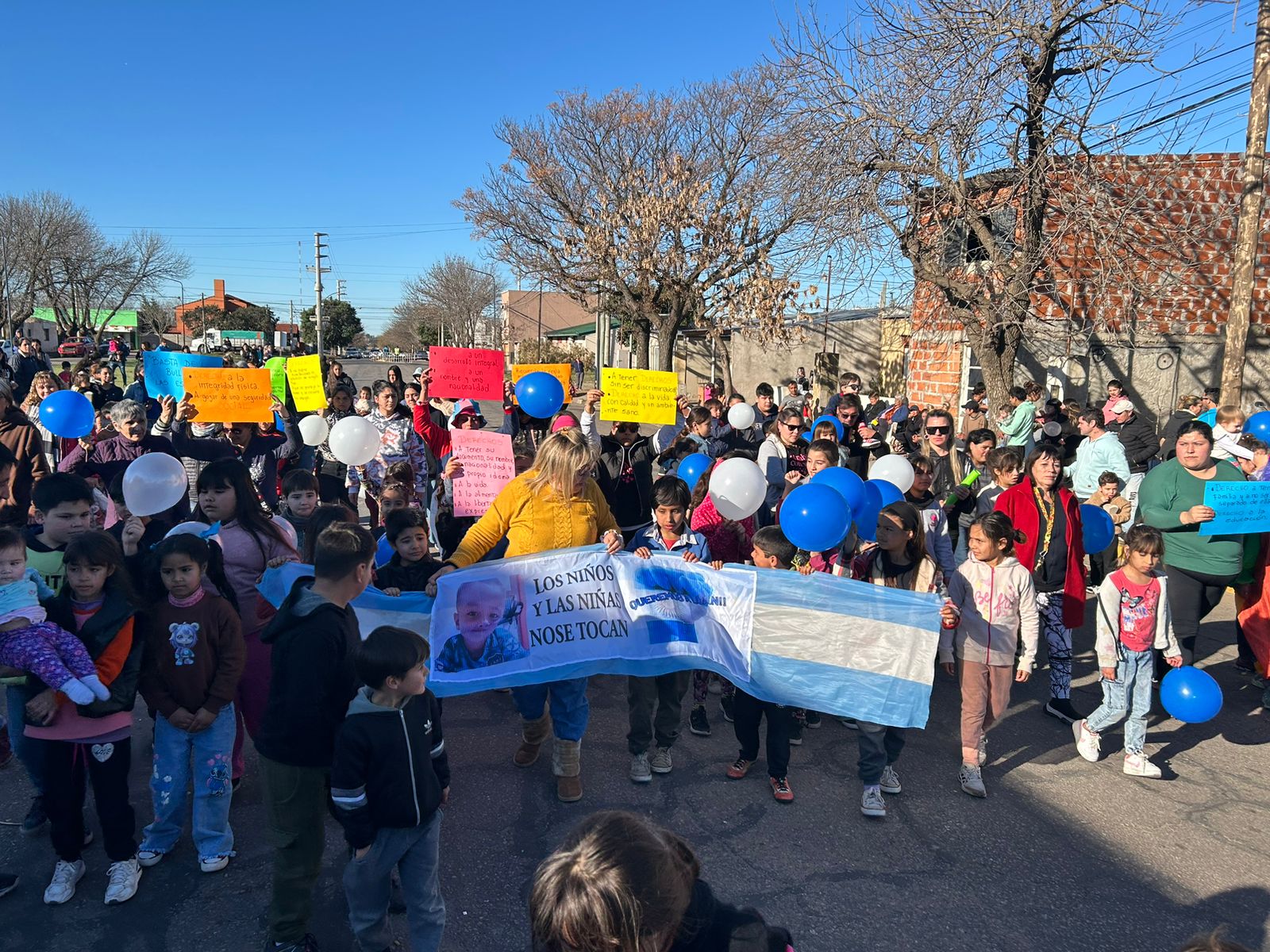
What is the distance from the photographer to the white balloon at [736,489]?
16.5 ft

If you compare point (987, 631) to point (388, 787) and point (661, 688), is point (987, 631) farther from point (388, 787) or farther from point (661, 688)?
point (388, 787)

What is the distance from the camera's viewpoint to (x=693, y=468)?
6500 mm

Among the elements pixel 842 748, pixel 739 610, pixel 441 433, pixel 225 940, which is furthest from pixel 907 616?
pixel 441 433

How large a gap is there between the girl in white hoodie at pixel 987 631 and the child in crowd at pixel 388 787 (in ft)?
8.97

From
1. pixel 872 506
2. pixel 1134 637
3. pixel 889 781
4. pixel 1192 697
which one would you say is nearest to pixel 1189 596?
pixel 1192 697

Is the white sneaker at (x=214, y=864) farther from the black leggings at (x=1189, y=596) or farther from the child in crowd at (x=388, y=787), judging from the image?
the black leggings at (x=1189, y=596)

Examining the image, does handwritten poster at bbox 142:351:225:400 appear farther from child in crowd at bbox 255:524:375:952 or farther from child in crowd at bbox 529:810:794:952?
child in crowd at bbox 529:810:794:952

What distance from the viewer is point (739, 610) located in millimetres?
4258

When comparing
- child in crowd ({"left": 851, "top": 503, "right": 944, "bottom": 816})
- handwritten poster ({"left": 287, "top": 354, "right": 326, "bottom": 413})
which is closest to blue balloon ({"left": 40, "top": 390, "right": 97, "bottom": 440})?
handwritten poster ({"left": 287, "top": 354, "right": 326, "bottom": 413})

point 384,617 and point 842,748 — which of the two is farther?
point 842,748

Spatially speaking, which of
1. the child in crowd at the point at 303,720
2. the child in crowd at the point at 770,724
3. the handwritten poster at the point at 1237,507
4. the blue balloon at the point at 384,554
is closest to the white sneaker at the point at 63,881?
the child in crowd at the point at 303,720

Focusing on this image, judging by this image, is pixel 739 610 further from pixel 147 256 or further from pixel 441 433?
pixel 147 256

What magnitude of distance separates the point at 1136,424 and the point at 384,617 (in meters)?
9.47

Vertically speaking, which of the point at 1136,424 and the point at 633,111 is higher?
the point at 633,111
